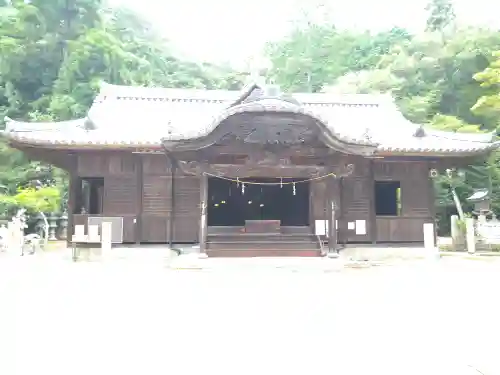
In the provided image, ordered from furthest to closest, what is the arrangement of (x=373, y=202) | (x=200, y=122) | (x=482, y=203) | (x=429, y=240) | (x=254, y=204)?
(x=254, y=204), (x=482, y=203), (x=200, y=122), (x=373, y=202), (x=429, y=240)

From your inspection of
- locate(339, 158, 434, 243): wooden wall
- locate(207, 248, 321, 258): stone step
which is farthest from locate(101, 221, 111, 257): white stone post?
locate(339, 158, 434, 243): wooden wall

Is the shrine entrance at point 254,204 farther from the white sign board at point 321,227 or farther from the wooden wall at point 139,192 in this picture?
the white sign board at point 321,227

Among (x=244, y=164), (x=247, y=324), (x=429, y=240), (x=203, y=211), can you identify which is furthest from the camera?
(x=429, y=240)

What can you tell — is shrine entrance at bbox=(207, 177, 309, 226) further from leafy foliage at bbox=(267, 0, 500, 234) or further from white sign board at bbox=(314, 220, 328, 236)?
leafy foliage at bbox=(267, 0, 500, 234)

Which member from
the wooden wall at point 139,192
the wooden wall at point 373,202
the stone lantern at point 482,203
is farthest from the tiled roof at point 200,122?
the stone lantern at point 482,203

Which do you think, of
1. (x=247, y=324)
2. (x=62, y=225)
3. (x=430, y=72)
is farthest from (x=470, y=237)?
(x=430, y=72)

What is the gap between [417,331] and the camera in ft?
16.1

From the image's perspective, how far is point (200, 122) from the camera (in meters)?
15.8

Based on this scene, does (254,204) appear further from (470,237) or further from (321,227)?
(470,237)

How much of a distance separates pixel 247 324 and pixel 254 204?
12341mm

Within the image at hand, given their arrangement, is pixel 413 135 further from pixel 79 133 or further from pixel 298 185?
pixel 79 133

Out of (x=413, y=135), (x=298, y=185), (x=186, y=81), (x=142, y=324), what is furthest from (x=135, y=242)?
(x=186, y=81)

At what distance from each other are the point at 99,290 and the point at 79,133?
709 centimetres

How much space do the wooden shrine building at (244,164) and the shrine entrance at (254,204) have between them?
2.06 feet
